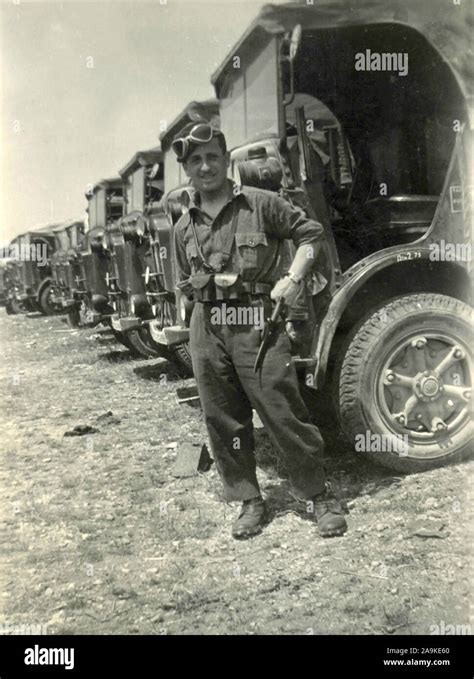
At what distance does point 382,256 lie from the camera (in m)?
3.60

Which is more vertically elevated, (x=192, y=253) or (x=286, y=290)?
(x=192, y=253)

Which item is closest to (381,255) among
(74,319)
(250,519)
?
(250,519)

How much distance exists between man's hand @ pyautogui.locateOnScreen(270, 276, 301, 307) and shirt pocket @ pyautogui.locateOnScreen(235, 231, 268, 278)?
0.44 feet

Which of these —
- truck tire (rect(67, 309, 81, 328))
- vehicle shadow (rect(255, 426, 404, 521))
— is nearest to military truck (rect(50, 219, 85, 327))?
truck tire (rect(67, 309, 81, 328))

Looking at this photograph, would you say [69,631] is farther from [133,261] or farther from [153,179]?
[153,179]

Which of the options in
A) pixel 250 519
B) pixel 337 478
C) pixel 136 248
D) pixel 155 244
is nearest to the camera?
pixel 250 519

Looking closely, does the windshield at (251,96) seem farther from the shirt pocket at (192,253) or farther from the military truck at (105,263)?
the military truck at (105,263)

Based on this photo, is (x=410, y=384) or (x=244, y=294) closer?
(x=244, y=294)

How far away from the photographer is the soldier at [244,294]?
313cm

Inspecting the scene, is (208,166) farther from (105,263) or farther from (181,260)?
(105,263)

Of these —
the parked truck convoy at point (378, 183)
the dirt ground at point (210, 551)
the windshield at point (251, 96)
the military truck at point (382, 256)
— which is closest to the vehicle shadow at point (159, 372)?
the dirt ground at point (210, 551)

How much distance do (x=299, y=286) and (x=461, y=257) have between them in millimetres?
1128

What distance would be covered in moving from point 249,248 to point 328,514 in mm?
1273

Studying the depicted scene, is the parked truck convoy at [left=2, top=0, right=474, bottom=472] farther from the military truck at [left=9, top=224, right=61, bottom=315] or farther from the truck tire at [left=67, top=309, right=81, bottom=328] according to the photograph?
the military truck at [left=9, top=224, right=61, bottom=315]
